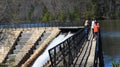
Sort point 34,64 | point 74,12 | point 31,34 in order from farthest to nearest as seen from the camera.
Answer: point 74,12
point 31,34
point 34,64

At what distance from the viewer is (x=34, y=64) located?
3634 centimetres

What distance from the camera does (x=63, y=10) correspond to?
112 meters

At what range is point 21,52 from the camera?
42.9 meters

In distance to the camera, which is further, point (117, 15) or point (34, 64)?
point (117, 15)

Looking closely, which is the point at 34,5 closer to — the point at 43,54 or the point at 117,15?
the point at 117,15

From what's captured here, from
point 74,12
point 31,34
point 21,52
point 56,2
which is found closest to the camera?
point 21,52

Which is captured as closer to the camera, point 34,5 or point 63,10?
point 63,10

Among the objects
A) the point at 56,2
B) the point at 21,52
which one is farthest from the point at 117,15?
the point at 21,52

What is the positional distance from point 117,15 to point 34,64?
→ 89.8 m

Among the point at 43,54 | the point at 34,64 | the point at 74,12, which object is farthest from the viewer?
the point at 74,12

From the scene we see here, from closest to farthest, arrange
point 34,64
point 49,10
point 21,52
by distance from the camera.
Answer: point 34,64 → point 21,52 → point 49,10

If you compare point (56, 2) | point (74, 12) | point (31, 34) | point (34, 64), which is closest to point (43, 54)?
point (34, 64)

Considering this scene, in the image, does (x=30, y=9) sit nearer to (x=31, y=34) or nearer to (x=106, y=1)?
(x=106, y=1)

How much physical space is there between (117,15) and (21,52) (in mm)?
83973
